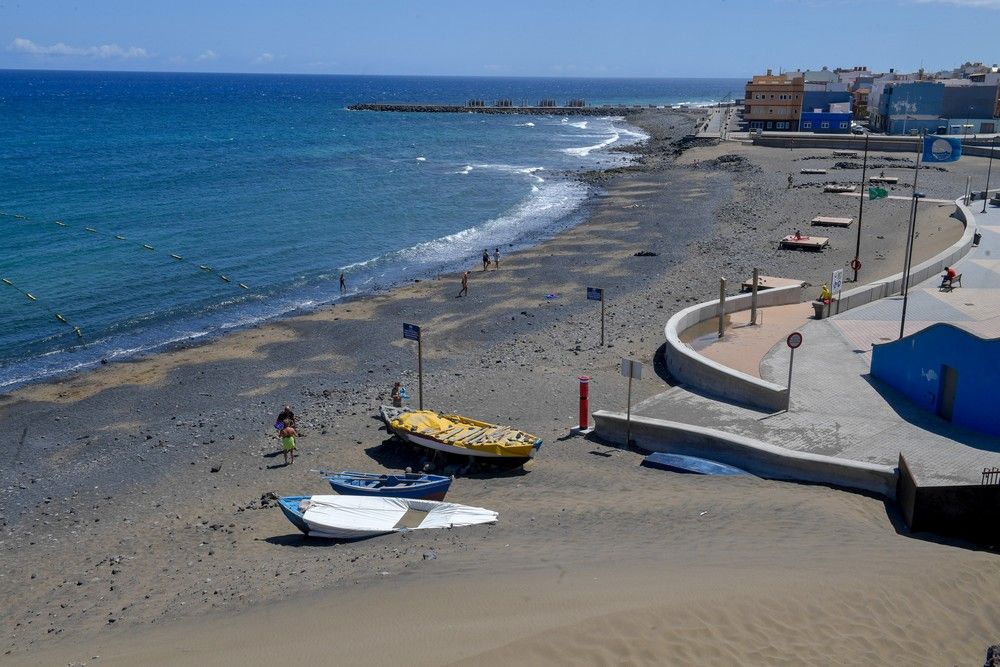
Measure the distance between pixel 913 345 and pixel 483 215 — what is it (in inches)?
1521

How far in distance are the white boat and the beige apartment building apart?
8469cm

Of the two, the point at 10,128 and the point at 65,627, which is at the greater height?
the point at 10,128

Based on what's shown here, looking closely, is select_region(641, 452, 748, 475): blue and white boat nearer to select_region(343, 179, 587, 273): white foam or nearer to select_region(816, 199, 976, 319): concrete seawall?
select_region(816, 199, 976, 319): concrete seawall

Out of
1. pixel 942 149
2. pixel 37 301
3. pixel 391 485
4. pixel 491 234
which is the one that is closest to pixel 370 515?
pixel 391 485

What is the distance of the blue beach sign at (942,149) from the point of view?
63.7 feet

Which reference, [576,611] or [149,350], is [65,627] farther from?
[149,350]

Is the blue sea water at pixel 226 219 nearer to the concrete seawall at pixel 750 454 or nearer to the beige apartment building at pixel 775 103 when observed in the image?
the beige apartment building at pixel 775 103

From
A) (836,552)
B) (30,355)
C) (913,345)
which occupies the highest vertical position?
(913,345)

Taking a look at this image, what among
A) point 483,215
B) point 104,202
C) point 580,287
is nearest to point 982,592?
point 580,287

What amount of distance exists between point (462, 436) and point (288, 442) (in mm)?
4087

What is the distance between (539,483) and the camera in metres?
15.5

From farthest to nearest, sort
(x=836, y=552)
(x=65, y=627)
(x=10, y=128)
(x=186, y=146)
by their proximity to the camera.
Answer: (x=10, y=128), (x=186, y=146), (x=65, y=627), (x=836, y=552)

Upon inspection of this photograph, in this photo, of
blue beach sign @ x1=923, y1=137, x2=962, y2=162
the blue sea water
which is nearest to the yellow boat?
blue beach sign @ x1=923, y1=137, x2=962, y2=162

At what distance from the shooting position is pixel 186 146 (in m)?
87.5
